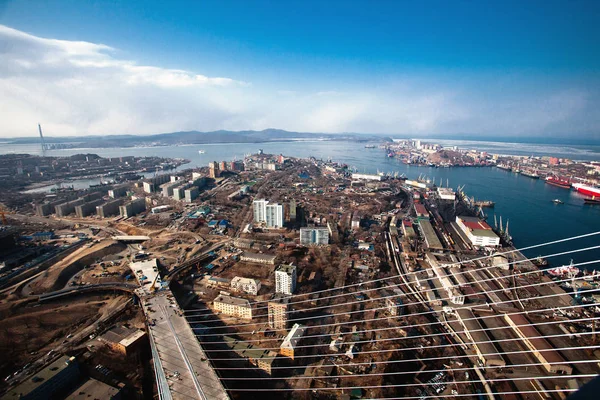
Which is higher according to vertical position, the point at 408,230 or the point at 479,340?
the point at 408,230

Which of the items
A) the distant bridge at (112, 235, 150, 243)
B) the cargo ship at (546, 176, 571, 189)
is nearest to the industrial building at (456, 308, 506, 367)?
the distant bridge at (112, 235, 150, 243)

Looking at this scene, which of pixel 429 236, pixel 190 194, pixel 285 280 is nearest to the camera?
pixel 285 280

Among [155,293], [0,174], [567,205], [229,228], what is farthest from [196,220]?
[0,174]

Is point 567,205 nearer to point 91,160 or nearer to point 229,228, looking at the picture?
point 229,228

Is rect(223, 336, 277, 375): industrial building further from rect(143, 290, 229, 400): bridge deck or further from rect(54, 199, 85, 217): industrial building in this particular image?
rect(54, 199, 85, 217): industrial building

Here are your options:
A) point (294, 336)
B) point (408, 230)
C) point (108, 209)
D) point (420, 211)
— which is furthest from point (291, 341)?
point (108, 209)

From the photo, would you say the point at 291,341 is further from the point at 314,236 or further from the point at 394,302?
the point at 314,236

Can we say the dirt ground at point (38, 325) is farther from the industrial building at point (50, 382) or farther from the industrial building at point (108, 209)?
the industrial building at point (108, 209)
